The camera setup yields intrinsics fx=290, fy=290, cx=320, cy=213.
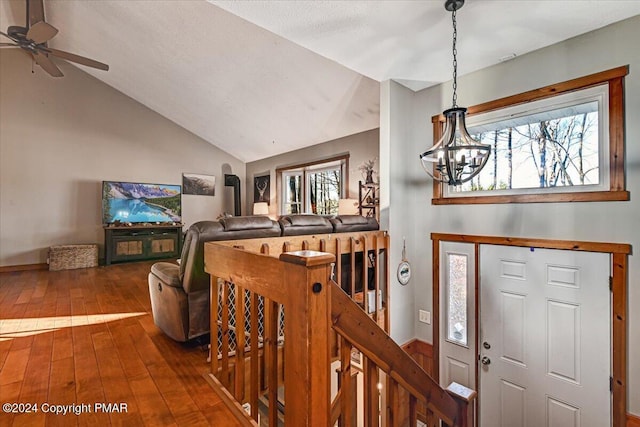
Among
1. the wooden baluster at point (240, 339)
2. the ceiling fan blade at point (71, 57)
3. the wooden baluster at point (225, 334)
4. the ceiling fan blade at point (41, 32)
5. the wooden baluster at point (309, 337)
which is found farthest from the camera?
the ceiling fan blade at point (71, 57)

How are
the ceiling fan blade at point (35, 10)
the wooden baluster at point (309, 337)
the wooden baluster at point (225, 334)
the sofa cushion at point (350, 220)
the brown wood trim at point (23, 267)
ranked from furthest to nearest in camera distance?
1. the brown wood trim at point (23, 267)
2. the ceiling fan blade at point (35, 10)
3. the sofa cushion at point (350, 220)
4. the wooden baluster at point (225, 334)
5. the wooden baluster at point (309, 337)

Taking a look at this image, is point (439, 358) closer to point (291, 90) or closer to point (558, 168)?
point (558, 168)

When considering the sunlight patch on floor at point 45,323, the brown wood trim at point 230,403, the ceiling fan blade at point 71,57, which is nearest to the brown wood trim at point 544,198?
the brown wood trim at point 230,403

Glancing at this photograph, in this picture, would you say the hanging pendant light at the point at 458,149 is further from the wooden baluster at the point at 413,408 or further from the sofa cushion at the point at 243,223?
the sofa cushion at the point at 243,223

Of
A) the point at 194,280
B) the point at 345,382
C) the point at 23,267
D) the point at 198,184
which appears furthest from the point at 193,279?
the point at 198,184

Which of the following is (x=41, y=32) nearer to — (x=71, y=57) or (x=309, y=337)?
(x=71, y=57)

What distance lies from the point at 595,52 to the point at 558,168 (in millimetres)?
855

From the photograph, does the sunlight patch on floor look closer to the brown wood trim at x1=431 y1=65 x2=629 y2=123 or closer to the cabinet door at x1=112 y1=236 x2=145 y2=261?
the cabinet door at x1=112 y1=236 x2=145 y2=261

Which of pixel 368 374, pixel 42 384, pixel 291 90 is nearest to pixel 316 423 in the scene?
pixel 368 374

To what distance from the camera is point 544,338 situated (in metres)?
2.38

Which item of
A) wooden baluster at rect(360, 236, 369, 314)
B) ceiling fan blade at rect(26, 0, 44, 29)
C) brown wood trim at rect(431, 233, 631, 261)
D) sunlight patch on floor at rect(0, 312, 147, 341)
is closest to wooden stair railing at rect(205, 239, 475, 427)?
wooden baluster at rect(360, 236, 369, 314)

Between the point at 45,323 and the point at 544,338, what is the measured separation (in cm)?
452

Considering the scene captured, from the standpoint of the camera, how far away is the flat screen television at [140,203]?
6.02 meters

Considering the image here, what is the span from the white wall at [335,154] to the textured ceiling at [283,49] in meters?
0.16
